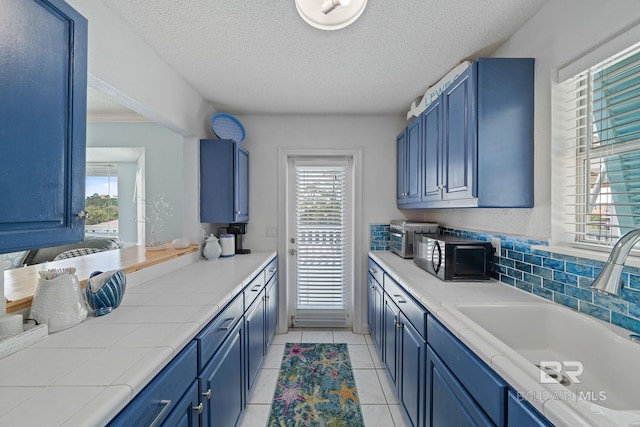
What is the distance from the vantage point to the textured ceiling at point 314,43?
1427mm

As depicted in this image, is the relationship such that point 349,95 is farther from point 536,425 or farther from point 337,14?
point 536,425

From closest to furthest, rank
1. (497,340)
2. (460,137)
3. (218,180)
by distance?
1. (497,340)
2. (460,137)
3. (218,180)

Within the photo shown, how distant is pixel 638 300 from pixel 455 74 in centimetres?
163

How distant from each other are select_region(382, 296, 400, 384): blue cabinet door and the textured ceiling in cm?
174

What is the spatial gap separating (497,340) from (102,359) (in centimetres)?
125

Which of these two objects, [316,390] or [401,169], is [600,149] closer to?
[401,169]

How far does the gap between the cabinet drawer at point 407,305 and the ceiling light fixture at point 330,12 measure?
1.58 metres

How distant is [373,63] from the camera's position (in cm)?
195

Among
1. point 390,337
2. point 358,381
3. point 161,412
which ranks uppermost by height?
point 161,412

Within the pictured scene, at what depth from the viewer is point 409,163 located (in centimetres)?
256

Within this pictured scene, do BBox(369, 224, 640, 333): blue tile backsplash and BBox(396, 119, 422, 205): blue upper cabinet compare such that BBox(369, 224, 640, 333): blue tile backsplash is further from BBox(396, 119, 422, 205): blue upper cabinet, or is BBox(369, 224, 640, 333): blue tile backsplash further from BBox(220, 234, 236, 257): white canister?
BBox(220, 234, 236, 257): white canister

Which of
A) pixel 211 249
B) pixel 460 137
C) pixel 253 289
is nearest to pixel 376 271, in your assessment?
→ pixel 253 289

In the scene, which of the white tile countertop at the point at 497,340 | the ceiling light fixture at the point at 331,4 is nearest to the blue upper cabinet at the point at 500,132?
the white tile countertop at the point at 497,340

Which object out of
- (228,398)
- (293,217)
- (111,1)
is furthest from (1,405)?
(293,217)
